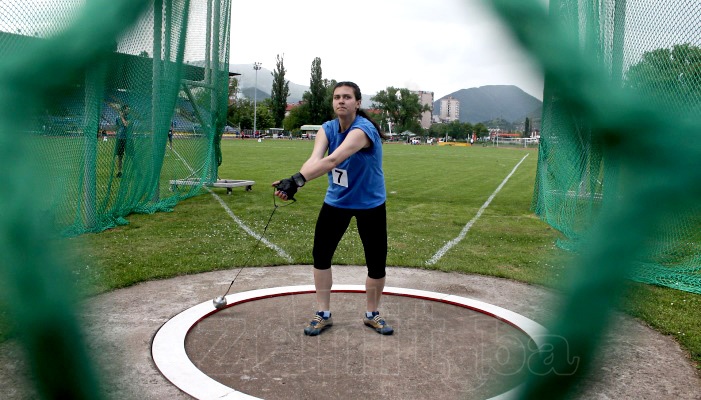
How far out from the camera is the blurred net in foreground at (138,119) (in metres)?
0.95

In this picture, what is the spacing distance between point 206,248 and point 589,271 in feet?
22.8

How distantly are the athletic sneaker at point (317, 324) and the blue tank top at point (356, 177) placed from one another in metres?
0.94

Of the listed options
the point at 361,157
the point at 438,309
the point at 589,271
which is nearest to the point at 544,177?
the point at 438,309

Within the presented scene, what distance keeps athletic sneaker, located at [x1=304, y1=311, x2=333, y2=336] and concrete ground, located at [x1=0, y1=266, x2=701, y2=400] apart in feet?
0.19

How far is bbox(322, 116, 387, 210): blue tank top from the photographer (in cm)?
425

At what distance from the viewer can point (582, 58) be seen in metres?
0.81

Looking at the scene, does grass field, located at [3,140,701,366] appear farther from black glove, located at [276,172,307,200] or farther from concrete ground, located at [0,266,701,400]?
black glove, located at [276,172,307,200]

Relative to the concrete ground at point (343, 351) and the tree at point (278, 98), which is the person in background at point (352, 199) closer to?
the concrete ground at point (343, 351)

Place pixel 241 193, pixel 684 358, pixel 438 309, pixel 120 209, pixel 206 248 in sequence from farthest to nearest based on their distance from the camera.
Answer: pixel 241 193 → pixel 120 209 → pixel 206 248 → pixel 438 309 → pixel 684 358

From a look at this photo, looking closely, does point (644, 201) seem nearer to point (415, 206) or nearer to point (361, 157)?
point (361, 157)

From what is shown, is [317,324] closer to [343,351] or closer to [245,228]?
[343,351]

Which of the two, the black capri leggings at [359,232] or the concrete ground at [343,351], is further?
the black capri leggings at [359,232]

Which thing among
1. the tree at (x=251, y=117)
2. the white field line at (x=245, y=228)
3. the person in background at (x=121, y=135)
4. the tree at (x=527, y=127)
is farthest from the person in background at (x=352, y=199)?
the tree at (x=251, y=117)

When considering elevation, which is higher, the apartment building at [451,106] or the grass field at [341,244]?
the apartment building at [451,106]
